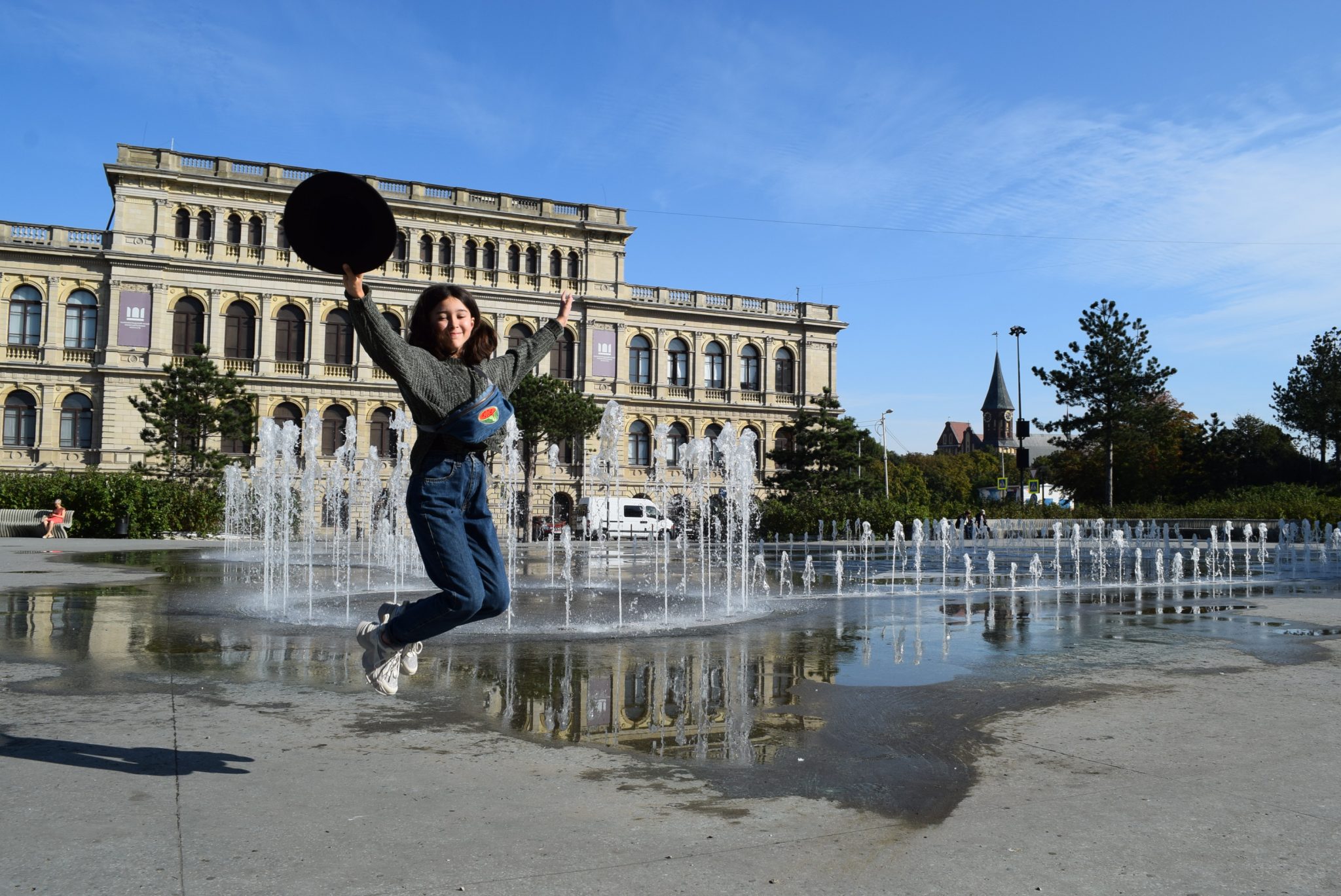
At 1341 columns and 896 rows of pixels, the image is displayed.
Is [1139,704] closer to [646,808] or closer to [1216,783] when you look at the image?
[1216,783]

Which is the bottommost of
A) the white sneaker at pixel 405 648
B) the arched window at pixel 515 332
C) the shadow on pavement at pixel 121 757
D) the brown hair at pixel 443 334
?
the shadow on pavement at pixel 121 757

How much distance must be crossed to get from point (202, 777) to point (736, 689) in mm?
2982

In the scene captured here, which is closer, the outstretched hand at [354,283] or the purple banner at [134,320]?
the outstretched hand at [354,283]

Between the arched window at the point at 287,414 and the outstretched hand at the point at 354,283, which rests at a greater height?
the arched window at the point at 287,414

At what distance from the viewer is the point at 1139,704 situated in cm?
540

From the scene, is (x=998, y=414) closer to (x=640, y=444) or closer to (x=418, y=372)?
(x=640, y=444)

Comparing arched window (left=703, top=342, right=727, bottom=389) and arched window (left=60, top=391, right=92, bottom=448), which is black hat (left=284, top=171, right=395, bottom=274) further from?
arched window (left=703, top=342, right=727, bottom=389)

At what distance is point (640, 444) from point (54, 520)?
30387 millimetres

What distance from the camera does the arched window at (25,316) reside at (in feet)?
141

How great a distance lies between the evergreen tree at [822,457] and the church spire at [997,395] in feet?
366

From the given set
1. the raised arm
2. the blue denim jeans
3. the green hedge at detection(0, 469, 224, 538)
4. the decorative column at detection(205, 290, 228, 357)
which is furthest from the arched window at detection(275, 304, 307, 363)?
the blue denim jeans

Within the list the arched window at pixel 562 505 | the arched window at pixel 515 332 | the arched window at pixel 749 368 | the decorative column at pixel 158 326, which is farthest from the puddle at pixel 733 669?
the arched window at pixel 749 368

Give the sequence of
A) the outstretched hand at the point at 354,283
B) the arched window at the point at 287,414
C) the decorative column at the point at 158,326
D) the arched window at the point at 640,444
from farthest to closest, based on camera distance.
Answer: the arched window at the point at 640,444
the arched window at the point at 287,414
the decorative column at the point at 158,326
the outstretched hand at the point at 354,283

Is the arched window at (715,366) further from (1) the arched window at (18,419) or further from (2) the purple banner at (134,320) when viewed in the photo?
(1) the arched window at (18,419)
